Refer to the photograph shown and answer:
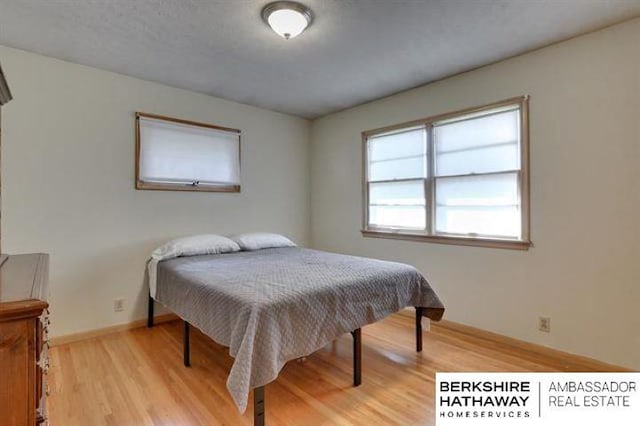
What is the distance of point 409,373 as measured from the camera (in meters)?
2.34

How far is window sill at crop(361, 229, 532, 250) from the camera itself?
2794mm

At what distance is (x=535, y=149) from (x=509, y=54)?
837mm

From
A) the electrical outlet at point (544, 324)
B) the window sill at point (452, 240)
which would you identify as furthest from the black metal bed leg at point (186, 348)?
the electrical outlet at point (544, 324)

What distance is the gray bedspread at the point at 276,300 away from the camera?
1.63 meters

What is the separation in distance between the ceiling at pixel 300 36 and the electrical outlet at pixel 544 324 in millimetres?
2212

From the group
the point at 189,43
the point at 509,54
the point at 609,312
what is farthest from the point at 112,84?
the point at 609,312

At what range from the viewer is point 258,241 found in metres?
3.59

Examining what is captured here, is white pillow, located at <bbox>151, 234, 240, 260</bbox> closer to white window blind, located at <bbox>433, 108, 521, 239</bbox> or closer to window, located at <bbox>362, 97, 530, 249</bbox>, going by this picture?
window, located at <bbox>362, 97, 530, 249</bbox>

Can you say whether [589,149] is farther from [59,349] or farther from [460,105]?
[59,349]

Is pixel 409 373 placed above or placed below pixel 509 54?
below

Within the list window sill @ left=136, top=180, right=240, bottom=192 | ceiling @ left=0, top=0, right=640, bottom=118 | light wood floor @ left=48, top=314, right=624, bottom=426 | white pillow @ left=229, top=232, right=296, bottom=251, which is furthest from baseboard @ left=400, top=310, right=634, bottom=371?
window sill @ left=136, top=180, right=240, bottom=192

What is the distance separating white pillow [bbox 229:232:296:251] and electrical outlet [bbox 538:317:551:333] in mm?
2503

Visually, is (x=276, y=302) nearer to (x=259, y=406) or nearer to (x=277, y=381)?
(x=259, y=406)

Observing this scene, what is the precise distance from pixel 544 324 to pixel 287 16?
9.93 ft
